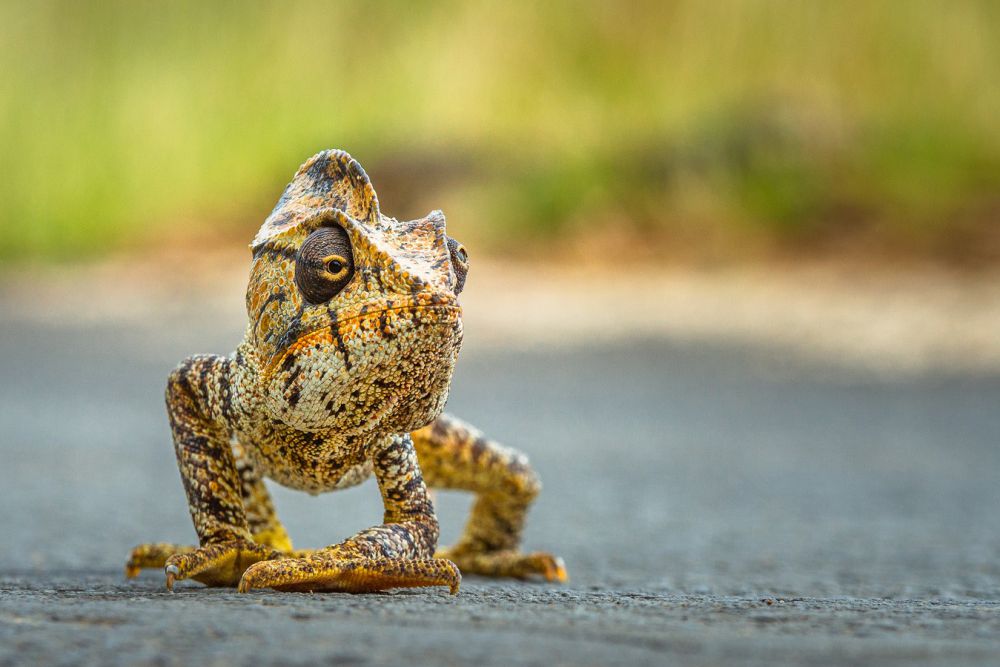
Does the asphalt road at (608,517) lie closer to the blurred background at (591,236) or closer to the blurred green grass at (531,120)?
the blurred background at (591,236)

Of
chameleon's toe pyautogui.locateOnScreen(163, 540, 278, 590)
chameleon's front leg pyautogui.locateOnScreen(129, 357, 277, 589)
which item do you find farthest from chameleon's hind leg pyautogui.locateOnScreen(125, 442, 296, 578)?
chameleon's toe pyautogui.locateOnScreen(163, 540, 278, 590)

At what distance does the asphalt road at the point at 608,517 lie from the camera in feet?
6.66

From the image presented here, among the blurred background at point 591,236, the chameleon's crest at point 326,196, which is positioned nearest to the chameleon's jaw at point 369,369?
the chameleon's crest at point 326,196

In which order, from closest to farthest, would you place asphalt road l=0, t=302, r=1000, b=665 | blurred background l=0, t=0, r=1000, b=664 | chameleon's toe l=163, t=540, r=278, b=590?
asphalt road l=0, t=302, r=1000, b=665
chameleon's toe l=163, t=540, r=278, b=590
blurred background l=0, t=0, r=1000, b=664

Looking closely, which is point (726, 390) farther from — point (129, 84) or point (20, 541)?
point (129, 84)

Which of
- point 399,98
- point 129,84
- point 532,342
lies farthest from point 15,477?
point 129,84

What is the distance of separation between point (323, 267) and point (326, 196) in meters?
0.32

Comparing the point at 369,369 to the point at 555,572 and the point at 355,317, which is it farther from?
the point at 555,572

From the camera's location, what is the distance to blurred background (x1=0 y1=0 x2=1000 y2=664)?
6.97 m

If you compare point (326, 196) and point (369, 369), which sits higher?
point (326, 196)

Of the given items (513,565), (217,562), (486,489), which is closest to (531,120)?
(486,489)

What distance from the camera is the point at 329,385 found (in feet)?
8.42

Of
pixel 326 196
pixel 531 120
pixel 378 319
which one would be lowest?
pixel 378 319

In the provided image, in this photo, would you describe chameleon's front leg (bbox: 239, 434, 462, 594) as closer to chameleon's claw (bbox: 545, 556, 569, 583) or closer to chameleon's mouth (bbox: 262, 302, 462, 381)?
chameleon's mouth (bbox: 262, 302, 462, 381)
